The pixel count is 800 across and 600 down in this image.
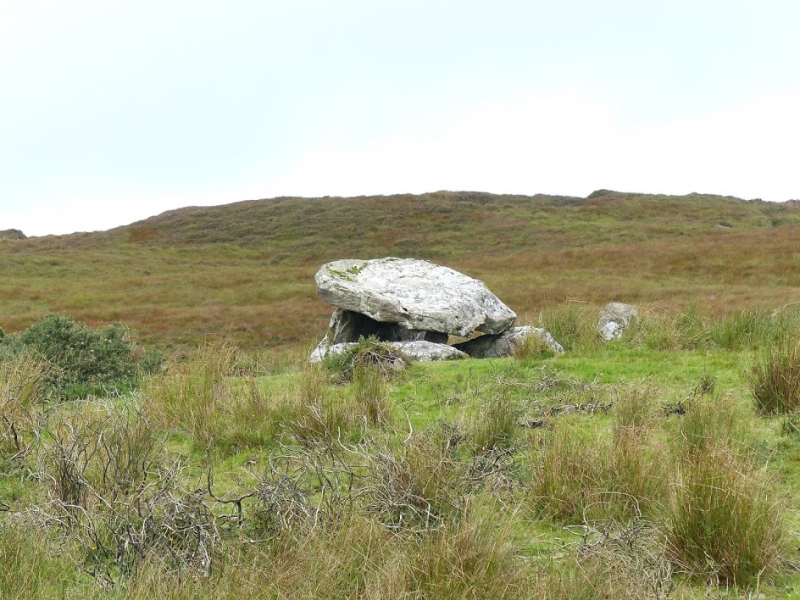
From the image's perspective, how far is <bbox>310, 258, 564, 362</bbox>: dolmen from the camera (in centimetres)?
1364

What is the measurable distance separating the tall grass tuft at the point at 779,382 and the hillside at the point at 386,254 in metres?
6.75

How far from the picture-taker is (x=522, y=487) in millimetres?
4914

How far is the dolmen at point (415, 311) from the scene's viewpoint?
44.8 feet

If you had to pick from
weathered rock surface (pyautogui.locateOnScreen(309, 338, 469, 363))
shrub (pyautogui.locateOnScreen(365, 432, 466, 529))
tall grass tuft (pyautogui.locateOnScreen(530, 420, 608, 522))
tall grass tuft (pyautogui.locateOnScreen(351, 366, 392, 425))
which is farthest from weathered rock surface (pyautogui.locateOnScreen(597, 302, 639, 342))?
shrub (pyautogui.locateOnScreen(365, 432, 466, 529))

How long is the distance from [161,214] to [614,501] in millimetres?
69952

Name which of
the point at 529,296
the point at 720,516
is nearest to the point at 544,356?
the point at 720,516

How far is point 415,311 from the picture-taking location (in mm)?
13656

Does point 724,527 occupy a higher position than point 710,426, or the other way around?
point 710,426

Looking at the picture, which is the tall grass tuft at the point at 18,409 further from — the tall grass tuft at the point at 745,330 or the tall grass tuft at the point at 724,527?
the tall grass tuft at the point at 745,330

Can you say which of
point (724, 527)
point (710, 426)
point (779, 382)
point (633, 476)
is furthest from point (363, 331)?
point (724, 527)

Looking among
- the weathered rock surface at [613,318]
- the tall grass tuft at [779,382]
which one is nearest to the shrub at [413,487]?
the tall grass tuft at [779,382]

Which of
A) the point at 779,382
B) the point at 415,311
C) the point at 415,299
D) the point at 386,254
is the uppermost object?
the point at 386,254

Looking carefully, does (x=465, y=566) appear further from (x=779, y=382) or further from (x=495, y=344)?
(x=495, y=344)

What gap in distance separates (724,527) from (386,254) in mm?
45183
